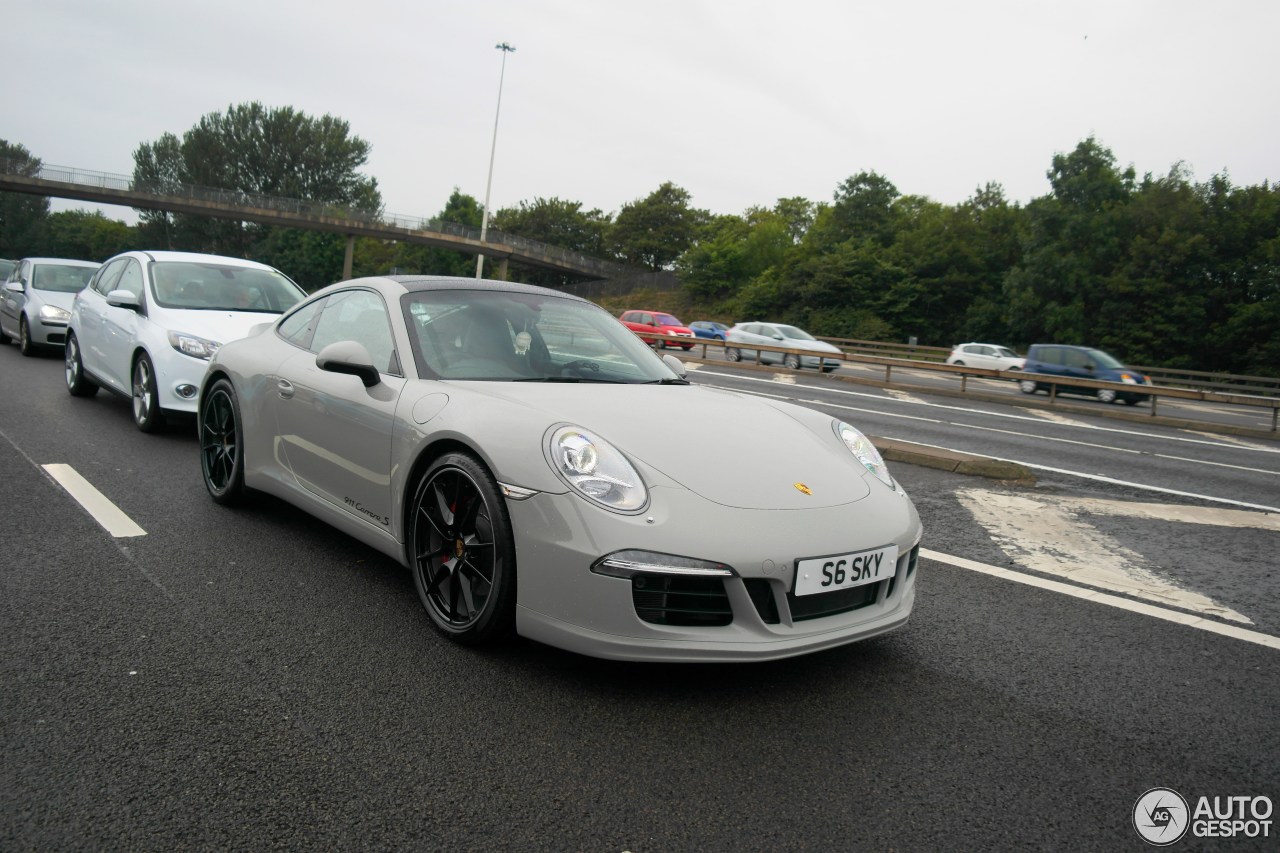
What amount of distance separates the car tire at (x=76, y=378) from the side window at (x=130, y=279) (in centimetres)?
99

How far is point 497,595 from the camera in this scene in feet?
10.1

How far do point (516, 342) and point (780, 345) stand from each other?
81.7 ft

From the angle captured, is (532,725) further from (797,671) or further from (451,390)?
(451,390)

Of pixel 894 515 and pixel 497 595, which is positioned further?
pixel 894 515

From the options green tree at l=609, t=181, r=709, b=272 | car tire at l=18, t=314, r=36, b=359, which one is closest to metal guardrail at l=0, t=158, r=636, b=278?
green tree at l=609, t=181, r=709, b=272

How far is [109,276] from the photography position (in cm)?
912

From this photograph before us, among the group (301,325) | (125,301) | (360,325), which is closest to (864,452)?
(360,325)

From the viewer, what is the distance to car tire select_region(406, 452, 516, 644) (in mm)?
3076

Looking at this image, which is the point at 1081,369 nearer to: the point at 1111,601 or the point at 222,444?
the point at 1111,601

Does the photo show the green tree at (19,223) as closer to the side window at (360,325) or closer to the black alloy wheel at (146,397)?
the black alloy wheel at (146,397)

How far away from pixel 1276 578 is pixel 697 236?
311 ft

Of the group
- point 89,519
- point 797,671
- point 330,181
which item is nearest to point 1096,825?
point 797,671

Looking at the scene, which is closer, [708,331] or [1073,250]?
[708,331]

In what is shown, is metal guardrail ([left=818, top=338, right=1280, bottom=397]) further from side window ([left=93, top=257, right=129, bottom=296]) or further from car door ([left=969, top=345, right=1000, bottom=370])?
side window ([left=93, top=257, right=129, bottom=296])
